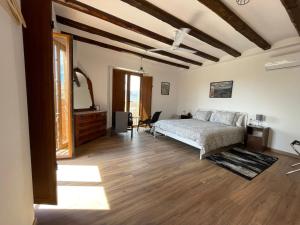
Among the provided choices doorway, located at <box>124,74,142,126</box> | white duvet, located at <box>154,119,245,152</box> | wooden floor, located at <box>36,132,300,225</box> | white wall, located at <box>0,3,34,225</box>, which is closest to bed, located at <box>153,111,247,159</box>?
white duvet, located at <box>154,119,245,152</box>

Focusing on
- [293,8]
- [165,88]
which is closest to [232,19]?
[293,8]

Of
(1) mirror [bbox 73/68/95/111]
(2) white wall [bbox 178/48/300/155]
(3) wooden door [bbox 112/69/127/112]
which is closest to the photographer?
(2) white wall [bbox 178/48/300/155]

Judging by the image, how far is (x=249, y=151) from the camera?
3824mm

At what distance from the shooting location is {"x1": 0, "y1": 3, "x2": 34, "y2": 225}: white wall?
89 cm

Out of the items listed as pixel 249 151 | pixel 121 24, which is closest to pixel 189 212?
pixel 249 151

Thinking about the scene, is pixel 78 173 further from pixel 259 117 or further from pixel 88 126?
pixel 259 117

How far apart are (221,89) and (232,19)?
2.80 meters

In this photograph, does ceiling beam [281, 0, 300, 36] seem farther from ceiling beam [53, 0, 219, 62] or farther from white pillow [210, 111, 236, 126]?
white pillow [210, 111, 236, 126]

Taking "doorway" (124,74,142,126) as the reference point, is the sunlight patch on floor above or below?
below

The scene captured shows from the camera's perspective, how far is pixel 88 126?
3895 mm

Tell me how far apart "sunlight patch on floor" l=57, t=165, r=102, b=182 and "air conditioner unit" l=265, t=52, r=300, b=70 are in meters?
4.56

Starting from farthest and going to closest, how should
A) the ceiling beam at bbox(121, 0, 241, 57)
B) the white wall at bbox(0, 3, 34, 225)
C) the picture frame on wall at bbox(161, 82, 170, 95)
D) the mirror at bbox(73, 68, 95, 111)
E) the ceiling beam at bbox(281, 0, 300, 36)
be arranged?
the picture frame on wall at bbox(161, 82, 170, 95) < the mirror at bbox(73, 68, 95, 111) < the ceiling beam at bbox(121, 0, 241, 57) < the ceiling beam at bbox(281, 0, 300, 36) < the white wall at bbox(0, 3, 34, 225)

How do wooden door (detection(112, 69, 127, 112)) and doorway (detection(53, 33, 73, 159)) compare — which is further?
wooden door (detection(112, 69, 127, 112))

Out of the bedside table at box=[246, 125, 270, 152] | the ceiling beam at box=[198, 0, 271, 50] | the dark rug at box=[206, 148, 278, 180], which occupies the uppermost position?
the ceiling beam at box=[198, 0, 271, 50]
